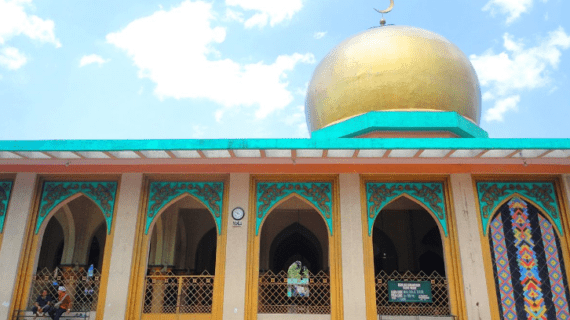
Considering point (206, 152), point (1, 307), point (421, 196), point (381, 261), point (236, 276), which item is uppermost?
point (206, 152)

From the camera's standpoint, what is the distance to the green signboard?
660cm

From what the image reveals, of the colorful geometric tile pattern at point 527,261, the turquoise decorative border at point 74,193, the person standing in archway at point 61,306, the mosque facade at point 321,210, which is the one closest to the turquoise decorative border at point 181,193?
the mosque facade at point 321,210

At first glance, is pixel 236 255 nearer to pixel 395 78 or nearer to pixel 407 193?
pixel 407 193

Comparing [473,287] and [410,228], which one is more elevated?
[410,228]

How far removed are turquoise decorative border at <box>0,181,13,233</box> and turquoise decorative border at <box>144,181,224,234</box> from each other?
7.62 ft

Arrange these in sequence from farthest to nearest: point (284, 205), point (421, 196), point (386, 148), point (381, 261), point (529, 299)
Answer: point (381, 261) < point (284, 205) < point (421, 196) < point (529, 299) < point (386, 148)

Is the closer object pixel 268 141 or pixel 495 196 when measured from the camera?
pixel 268 141

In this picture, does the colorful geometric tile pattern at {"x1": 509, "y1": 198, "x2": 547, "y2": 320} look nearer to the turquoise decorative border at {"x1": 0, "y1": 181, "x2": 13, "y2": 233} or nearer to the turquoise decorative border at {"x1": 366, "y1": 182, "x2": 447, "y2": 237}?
the turquoise decorative border at {"x1": 366, "y1": 182, "x2": 447, "y2": 237}

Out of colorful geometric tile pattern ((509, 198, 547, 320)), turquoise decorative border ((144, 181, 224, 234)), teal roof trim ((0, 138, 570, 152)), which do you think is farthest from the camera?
turquoise decorative border ((144, 181, 224, 234))

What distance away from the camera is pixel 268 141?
19.6 feet

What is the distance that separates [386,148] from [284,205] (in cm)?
404

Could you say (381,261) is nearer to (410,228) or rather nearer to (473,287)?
(410,228)

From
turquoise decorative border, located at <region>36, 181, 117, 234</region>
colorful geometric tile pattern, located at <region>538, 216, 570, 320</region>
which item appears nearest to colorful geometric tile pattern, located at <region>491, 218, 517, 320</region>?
colorful geometric tile pattern, located at <region>538, 216, 570, 320</region>

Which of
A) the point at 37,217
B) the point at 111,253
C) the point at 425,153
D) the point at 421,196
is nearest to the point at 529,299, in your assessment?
the point at 421,196
